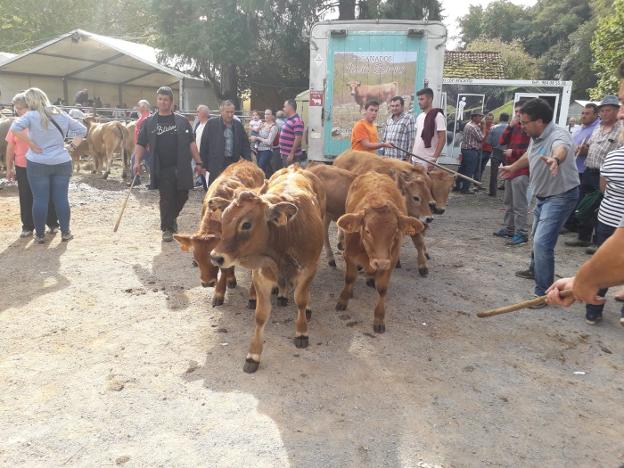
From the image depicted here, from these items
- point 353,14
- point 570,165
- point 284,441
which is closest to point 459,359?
point 284,441

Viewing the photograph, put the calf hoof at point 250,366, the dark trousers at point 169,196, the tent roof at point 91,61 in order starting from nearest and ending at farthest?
the calf hoof at point 250,366, the dark trousers at point 169,196, the tent roof at point 91,61

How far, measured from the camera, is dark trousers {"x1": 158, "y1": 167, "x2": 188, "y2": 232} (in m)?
7.08

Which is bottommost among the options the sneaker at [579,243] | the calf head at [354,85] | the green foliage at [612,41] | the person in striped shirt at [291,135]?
the sneaker at [579,243]

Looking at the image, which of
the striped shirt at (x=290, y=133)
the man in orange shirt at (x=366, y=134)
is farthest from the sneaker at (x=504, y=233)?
the striped shirt at (x=290, y=133)

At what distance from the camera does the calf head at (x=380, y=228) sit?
422 cm

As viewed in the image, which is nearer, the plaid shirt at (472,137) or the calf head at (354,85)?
the calf head at (354,85)

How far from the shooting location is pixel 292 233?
4.06 meters

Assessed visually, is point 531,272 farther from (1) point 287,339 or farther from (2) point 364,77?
(2) point 364,77

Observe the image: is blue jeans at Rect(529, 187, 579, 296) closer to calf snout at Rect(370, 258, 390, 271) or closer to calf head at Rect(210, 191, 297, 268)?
calf snout at Rect(370, 258, 390, 271)

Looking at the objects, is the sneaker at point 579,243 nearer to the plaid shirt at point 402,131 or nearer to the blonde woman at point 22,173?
the plaid shirt at point 402,131

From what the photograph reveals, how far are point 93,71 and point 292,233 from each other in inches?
1029

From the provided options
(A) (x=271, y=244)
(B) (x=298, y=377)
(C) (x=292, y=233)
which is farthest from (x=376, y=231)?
(B) (x=298, y=377)

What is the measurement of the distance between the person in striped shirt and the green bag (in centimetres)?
572

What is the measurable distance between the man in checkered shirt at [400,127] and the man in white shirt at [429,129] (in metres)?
0.13
